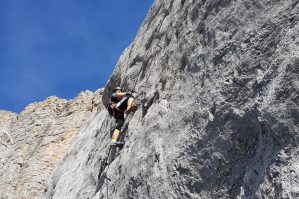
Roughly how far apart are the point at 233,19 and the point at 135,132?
3978 millimetres

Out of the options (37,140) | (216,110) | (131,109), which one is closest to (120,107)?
(131,109)

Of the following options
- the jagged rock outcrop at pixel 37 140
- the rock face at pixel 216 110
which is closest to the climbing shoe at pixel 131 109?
the rock face at pixel 216 110

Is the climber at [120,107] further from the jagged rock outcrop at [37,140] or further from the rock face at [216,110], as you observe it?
the jagged rock outcrop at [37,140]

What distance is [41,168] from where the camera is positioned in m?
26.6

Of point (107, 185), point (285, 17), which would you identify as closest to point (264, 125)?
point (285, 17)

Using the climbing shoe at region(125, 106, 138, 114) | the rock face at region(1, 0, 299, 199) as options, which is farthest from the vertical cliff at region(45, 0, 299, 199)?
the climbing shoe at region(125, 106, 138, 114)

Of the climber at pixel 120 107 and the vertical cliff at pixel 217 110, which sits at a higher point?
the climber at pixel 120 107

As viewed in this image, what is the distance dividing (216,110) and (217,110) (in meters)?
0.03

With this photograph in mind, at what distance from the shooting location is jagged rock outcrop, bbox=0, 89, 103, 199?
26081mm

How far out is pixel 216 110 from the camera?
33.1 feet

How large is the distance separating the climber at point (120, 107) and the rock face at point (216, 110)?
28cm

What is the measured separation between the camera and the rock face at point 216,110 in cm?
859

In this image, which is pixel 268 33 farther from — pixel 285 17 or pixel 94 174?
pixel 94 174

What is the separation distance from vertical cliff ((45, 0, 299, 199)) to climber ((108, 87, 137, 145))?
0.41 m
